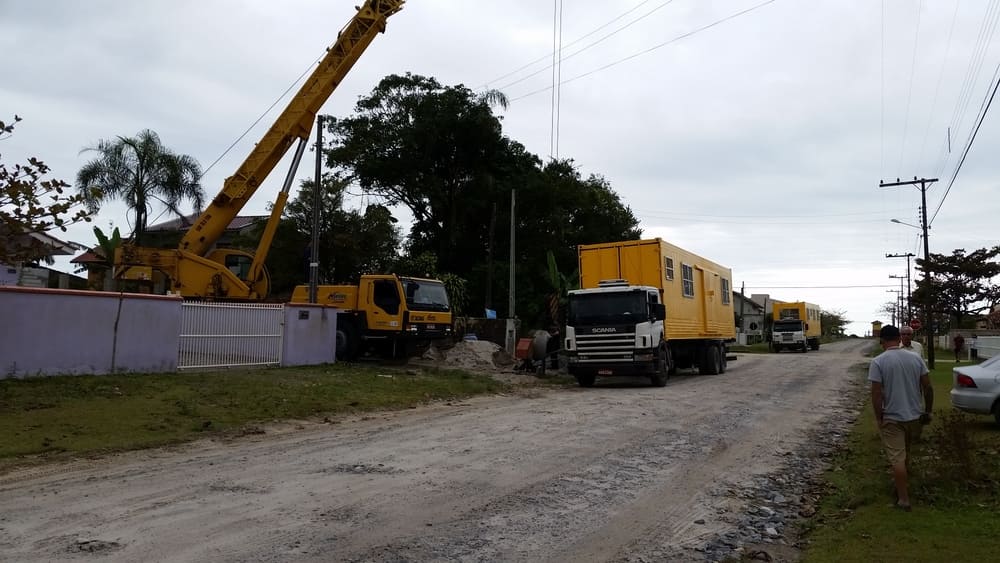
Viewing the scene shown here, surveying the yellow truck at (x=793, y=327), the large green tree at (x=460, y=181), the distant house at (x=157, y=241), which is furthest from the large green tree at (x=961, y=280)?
the distant house at (x=157, y=241)

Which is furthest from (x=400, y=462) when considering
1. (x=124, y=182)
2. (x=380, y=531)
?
(x=124, y=182)

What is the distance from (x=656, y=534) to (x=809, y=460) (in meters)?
4.59

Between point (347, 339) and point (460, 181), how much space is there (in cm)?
2492

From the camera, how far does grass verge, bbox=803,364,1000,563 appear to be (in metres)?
5.44

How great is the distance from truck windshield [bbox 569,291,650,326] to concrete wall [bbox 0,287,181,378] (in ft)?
33.6

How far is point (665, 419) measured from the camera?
43.9 ft

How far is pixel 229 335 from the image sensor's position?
18.4 meters

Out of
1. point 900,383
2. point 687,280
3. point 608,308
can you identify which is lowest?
point 900,383

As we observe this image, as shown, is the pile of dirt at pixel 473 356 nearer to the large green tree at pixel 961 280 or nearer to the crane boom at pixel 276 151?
the crane boom at pixel 276 151

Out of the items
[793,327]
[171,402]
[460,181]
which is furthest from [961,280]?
[171,402]

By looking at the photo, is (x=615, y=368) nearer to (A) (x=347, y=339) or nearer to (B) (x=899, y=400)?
(A) (x=347, y=339)

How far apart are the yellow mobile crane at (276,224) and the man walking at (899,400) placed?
57.2 feet

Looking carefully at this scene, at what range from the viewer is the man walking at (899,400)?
6859 mm

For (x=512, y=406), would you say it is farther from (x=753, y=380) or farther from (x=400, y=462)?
(x=753, y=380)
